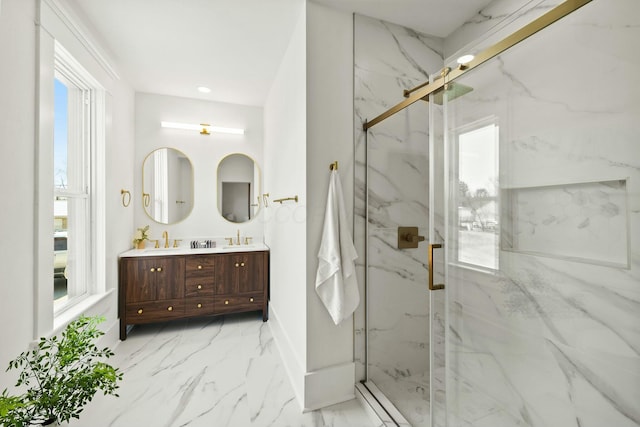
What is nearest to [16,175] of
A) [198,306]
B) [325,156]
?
[325,156]

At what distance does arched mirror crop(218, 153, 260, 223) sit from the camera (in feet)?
10.9

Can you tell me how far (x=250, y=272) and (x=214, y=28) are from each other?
2178 millimetres

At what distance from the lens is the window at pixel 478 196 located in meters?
1.08

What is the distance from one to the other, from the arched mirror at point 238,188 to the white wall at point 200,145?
2.4 inches

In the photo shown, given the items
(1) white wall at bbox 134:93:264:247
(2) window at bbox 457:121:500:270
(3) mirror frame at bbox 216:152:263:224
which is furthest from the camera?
(3) mirror frame at bbox 216:152:263:224

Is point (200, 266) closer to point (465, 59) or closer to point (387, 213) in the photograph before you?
point (387, 213)

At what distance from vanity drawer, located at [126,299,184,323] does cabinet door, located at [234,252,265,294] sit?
59cm

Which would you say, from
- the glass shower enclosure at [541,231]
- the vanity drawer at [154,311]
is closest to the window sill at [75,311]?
the vanity drawer at [154,311]

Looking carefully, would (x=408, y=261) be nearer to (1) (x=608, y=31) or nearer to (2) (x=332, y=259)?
(2) (x=332, y=259)

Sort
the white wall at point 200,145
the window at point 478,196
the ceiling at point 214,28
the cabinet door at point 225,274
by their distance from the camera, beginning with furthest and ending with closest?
the white wall at point 200,145, the cabinet door at point 225,274, the ceiling at point 214,28, the window at point 478,196

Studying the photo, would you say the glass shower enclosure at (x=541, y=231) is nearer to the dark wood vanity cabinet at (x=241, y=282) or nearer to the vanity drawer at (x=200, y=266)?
the dark wood vanity cabinet at (x=241, y=282)

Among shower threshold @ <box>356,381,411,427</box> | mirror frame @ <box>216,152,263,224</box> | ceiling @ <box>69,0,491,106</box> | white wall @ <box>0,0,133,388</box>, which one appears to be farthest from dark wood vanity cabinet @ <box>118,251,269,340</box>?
ceiling @ <box>69,0,491,106</box>

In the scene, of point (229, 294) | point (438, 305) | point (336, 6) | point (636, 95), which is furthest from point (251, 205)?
point (636, 95)

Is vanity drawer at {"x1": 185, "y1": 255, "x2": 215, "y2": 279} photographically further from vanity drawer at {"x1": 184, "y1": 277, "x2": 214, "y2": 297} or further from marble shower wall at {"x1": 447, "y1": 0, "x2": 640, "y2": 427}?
marble shower wall at {"x1": 447, "y1": 0, "x2": 640, "y2": 427}
